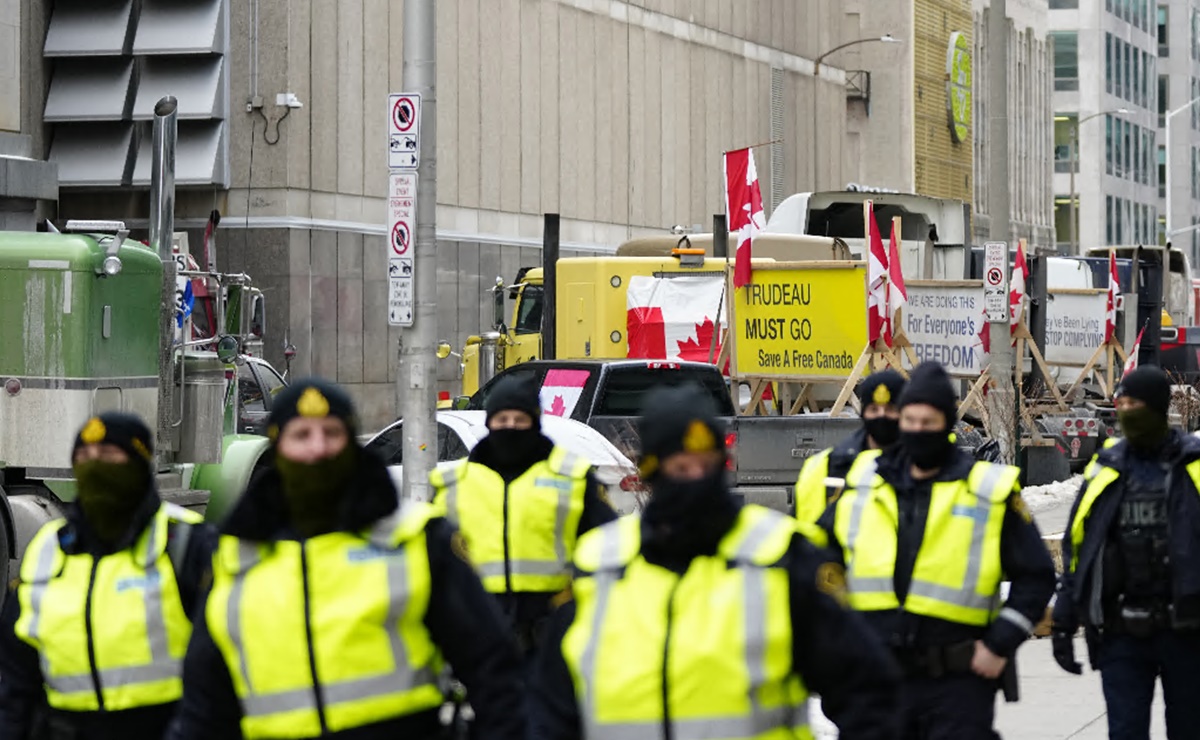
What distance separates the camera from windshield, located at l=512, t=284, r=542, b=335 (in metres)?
26.6

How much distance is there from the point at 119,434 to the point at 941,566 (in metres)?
2.64

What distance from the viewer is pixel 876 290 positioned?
2119 cm

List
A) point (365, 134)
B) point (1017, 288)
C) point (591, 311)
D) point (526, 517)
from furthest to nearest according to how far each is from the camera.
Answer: point (365, 134) → point (591, 311) → point (1017, 288) → point (526, 517)

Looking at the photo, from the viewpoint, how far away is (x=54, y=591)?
5570 mm

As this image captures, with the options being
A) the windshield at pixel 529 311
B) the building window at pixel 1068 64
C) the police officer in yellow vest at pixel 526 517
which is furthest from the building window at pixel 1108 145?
the police officer in yellow vest at pixel 526 517

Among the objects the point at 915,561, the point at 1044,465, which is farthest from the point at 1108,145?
the point at 915,561

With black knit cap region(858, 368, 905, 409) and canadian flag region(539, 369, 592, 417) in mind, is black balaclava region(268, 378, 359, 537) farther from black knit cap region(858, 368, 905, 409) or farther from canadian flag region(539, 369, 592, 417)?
canadian flag region(539, 369, 592, 417)

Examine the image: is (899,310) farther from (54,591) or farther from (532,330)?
(54,591)

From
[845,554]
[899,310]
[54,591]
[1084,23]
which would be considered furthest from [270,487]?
[1084,23]

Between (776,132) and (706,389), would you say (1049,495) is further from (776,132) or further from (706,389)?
(776,132)

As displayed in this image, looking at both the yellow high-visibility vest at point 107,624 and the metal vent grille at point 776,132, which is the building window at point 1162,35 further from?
the yellow high-visibility vest at point 107,624

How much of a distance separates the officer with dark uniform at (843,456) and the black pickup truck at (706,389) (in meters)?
10.1

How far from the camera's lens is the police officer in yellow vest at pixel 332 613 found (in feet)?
15.2

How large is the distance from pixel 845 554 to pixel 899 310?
14.4 m
